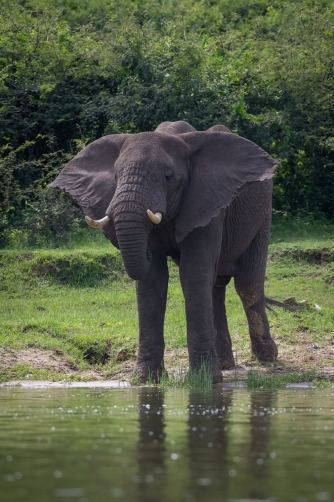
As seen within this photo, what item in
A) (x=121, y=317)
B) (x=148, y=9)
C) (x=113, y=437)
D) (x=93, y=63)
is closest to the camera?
(x=113, y=437)

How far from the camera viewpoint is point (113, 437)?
20.4ft

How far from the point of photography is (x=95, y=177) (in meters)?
10.2

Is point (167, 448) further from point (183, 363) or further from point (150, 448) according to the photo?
point (183, 363)

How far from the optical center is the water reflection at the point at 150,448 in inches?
186

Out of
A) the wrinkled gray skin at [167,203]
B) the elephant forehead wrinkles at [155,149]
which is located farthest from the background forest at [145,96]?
the elephant forehead wrinkles at [155,149]

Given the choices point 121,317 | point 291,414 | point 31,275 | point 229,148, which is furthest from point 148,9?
point 291,414

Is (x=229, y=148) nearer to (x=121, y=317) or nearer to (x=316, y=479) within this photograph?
(x=121, y=317)

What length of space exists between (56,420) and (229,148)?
4.08 meters

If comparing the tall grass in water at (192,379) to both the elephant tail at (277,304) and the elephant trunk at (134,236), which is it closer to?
the elephant trunk at (134,236)

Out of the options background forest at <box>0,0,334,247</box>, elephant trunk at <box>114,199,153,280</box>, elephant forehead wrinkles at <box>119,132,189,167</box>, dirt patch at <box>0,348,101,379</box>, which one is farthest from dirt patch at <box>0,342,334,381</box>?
background forest at <box>0,0,334,247</box>

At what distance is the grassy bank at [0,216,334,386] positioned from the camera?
1116 cm

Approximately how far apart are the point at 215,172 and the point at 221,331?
2098mm

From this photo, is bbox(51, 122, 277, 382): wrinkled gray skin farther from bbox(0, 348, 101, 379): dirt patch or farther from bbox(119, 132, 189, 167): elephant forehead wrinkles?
bbox(0, 348, 101, 379): dirt patch

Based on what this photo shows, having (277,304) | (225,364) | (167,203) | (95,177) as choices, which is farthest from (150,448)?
(277,304)
